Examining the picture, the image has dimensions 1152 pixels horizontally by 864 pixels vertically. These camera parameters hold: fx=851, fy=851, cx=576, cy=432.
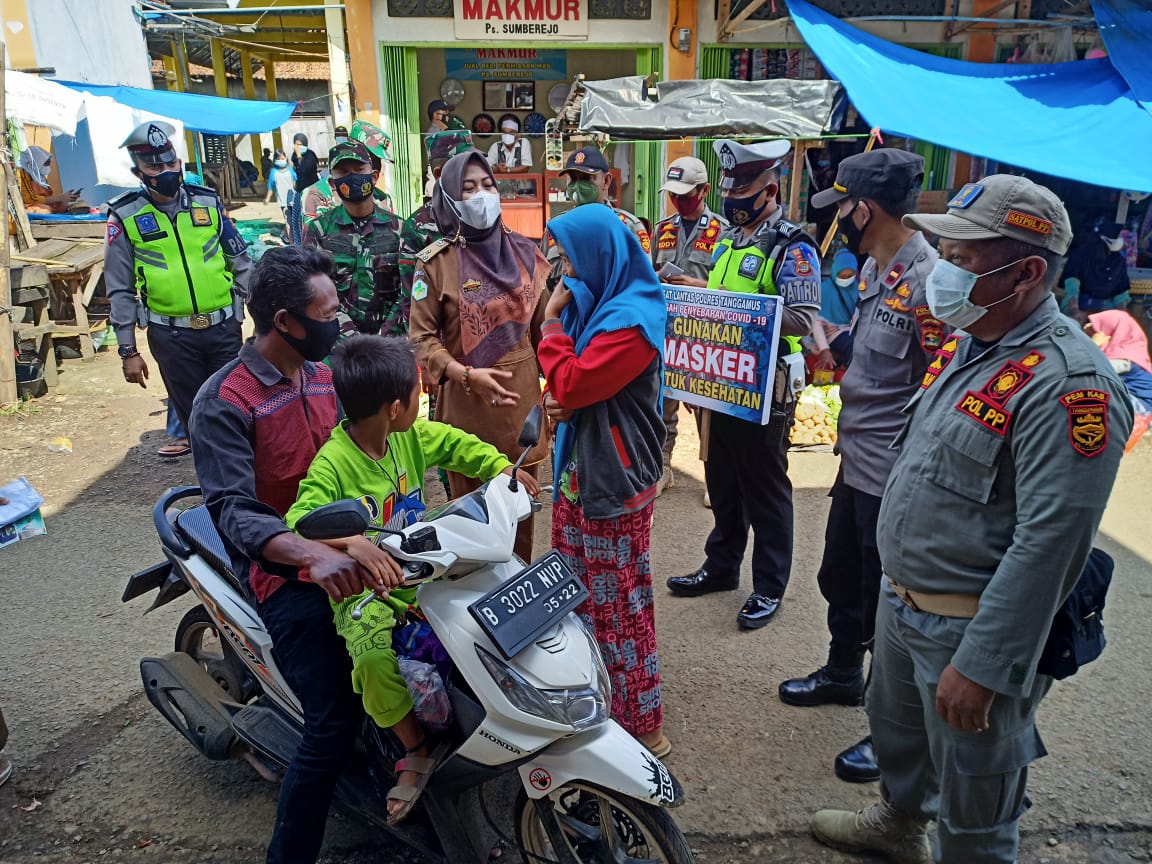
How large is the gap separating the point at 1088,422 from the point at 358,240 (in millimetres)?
4301

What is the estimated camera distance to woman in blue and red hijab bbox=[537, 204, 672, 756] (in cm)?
271

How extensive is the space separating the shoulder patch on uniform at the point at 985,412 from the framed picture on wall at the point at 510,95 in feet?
39.9

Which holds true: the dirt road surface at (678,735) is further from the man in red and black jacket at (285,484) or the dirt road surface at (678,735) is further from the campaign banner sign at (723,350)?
the campaign banner sign at (723,350)

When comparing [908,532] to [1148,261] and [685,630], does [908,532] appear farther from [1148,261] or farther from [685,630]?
[1148,261]

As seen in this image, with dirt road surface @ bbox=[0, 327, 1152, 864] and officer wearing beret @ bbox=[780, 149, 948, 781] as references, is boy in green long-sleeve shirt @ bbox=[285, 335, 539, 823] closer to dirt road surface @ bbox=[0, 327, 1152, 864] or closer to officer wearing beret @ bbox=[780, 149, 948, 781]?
dirt road surface @ bbox=[0, 327, 1152, 864]

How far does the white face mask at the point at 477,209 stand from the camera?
145 inches

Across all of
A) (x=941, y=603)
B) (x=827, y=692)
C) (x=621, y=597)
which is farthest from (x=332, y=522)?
(x=827, y=692)

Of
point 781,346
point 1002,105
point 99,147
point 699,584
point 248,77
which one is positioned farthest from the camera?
point 248,77

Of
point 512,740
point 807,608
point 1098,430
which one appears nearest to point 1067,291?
point 807,608

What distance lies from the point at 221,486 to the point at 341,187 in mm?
3210

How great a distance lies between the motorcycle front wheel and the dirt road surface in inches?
19.1

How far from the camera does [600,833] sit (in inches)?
94.2

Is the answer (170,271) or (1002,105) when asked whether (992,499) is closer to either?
(170,271)

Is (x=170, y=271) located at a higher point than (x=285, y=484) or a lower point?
higher
